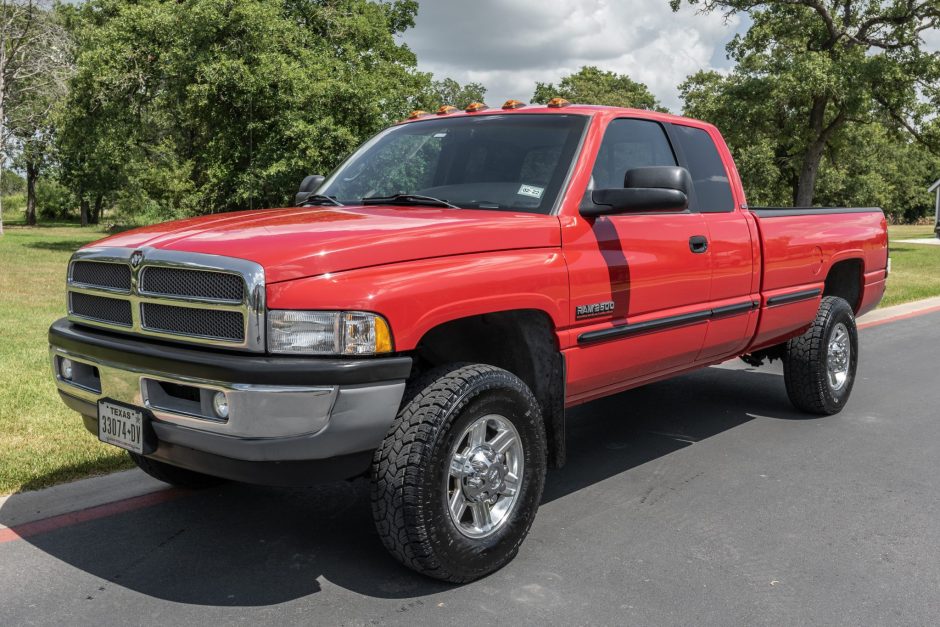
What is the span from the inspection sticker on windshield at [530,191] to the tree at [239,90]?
15.6 metres

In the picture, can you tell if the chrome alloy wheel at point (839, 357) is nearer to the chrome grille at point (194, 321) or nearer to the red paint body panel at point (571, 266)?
the red paint body panel at point (571, 266)

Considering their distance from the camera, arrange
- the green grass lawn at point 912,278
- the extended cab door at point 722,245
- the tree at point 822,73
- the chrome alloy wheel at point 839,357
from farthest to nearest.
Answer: the tree at point 822,73, the green grass lawn at point 912,278, the chrome alloy wheel at point 839,357, the extended cab door at point 722,245

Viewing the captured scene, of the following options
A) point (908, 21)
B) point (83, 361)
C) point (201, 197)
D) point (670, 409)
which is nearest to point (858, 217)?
point (670, 409)

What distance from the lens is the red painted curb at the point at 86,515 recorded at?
13.5 ft

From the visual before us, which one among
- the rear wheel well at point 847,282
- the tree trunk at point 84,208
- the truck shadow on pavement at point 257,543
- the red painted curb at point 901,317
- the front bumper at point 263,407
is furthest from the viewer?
the tree trunk at point 84,208

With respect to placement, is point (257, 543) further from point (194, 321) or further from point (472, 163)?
point (472, 163)

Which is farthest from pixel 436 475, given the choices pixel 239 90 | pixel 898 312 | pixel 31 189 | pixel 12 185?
pixel 12 185

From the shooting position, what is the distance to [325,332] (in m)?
3.21

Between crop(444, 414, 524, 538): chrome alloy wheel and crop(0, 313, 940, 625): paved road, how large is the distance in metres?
0.25

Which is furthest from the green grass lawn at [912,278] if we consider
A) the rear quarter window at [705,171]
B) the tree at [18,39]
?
the tree at [18,39]

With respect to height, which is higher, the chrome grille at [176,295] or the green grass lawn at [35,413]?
the chrome grille at [176,295]

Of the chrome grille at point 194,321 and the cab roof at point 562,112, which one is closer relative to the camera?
the chrome grille at point 194,321

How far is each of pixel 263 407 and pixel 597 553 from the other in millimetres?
1696

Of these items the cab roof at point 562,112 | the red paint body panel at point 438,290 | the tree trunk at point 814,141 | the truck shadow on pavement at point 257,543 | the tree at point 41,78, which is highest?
the tree at point 41,78
